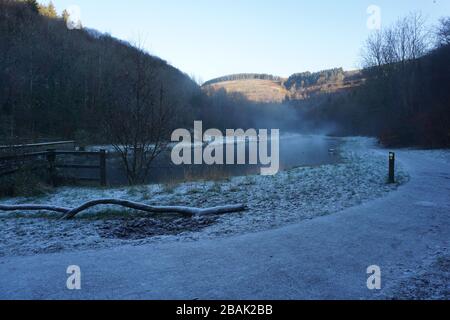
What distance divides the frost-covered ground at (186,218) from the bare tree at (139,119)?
94.6 inches

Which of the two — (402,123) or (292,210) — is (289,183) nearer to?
(292,210)

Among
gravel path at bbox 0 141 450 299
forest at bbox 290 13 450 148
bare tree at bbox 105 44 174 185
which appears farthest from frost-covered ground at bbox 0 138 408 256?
forest at bbox 290 13 450 148

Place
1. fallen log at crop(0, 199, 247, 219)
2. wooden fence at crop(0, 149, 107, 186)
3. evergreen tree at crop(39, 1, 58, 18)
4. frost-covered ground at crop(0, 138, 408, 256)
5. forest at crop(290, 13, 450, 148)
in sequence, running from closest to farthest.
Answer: frost-covered ground at crop(0, 138, 408, 256) → fallen log at crop(0, 199, 247, 219) → wooden fence at crop(0, 149, 107, 186) → forest at crop(290, 13, 450, 148) → evergreen tree at crop(39, 1, 58, 18)

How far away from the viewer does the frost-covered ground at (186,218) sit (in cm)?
509

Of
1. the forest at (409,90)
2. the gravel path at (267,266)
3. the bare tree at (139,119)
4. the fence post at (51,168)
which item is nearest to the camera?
the gravel path at (267,266)

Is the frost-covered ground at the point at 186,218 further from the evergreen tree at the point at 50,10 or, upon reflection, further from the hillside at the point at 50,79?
the evergreen tree at the point at 50,10

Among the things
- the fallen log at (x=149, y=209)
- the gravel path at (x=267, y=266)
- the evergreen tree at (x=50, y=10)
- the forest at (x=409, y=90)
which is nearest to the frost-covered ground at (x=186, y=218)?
the fallen log at (x=149, y=209)

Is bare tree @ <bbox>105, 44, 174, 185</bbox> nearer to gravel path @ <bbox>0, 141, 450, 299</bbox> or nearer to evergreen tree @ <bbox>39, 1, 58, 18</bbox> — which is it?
gravel path @ <bbox>0, 141, 450, 299</bbox>

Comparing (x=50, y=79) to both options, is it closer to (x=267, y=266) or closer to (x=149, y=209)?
(x=149, y=209)

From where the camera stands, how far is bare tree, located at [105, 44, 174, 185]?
1185 centimetres

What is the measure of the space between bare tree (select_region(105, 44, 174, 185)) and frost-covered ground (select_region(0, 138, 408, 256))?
240 centimetres
